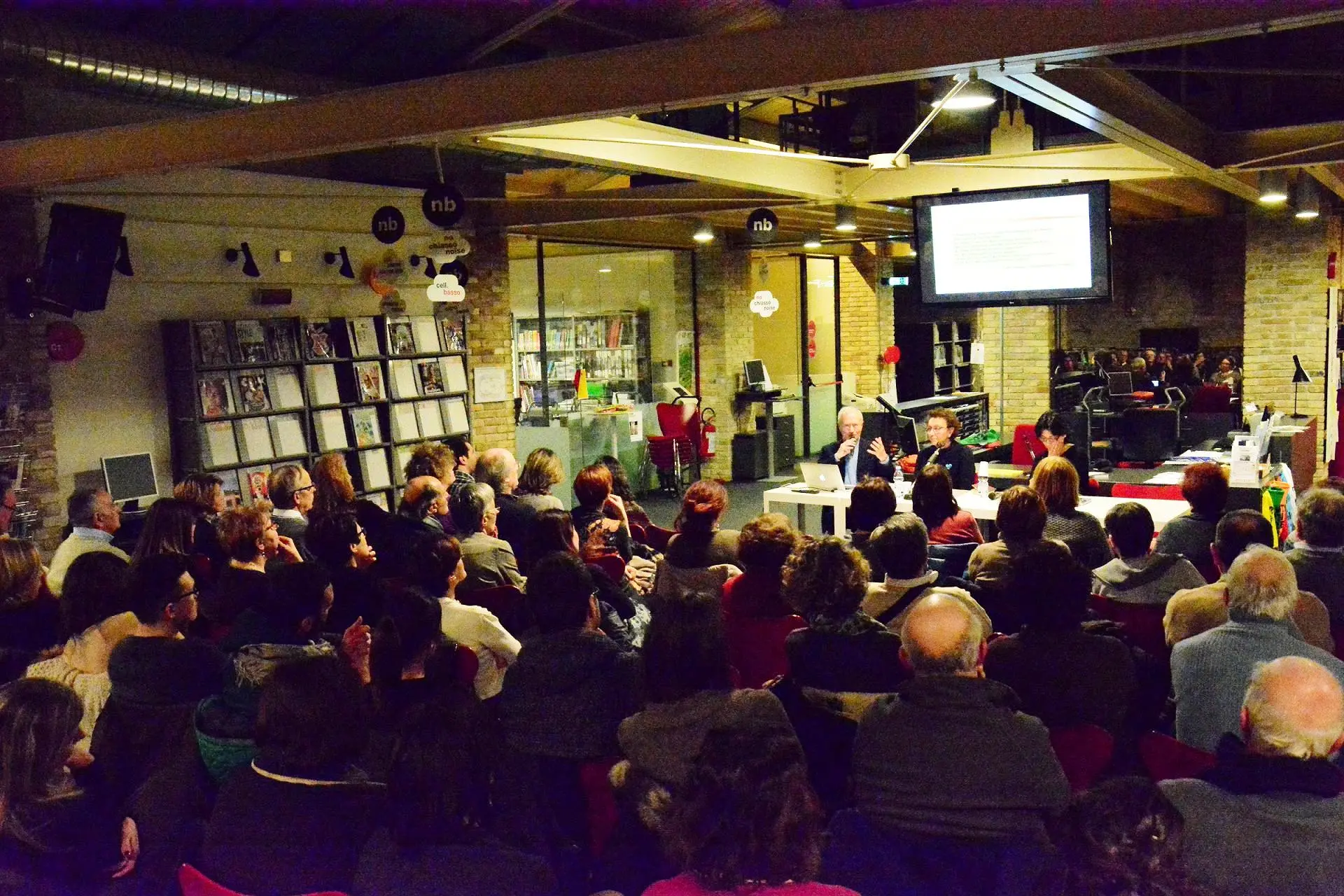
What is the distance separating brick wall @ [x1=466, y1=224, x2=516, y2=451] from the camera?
1027 cm

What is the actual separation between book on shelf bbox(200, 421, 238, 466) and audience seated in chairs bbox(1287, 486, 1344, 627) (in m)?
6.32

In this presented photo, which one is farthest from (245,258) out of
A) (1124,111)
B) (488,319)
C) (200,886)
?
(200,886)

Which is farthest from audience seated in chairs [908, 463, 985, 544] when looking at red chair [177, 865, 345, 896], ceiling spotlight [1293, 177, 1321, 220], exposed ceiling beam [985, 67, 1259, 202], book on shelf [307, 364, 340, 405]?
ceiling spotlight [1293, 177, 1321, 220]

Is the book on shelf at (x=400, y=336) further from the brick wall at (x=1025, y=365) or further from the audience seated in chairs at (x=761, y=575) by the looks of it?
the brick wall at (x=1025, y=365)

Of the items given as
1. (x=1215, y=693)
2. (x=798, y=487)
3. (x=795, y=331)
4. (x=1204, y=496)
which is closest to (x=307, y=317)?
(x=798, y=487)

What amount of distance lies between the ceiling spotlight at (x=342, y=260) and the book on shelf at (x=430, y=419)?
45.0 inches

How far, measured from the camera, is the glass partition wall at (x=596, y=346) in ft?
42.4

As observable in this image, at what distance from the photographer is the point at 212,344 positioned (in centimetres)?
807

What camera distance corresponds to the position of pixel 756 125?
1325cm

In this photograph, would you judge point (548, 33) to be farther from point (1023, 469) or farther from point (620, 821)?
point (1023, 469)

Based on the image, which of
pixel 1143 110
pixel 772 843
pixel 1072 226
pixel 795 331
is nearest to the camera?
pixel 772 843

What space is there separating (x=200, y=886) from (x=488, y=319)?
8165 mm

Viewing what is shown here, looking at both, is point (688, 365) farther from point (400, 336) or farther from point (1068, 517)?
point (1068, 517)

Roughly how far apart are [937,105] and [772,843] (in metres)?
3.86
